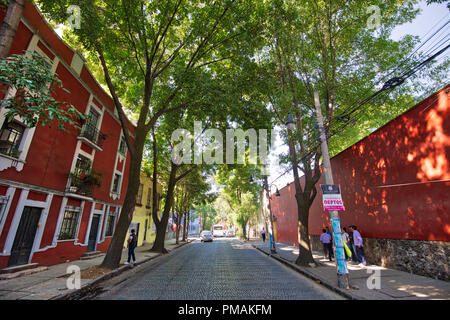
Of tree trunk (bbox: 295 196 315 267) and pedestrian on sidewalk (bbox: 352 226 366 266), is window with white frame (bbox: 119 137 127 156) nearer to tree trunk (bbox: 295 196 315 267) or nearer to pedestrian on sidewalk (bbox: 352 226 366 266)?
tree trunk (bbox: 295 196 315 267)

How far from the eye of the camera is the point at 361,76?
11.5m

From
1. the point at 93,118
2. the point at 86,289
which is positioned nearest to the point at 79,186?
the point at 93,118

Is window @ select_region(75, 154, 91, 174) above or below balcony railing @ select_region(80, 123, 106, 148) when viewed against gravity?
below

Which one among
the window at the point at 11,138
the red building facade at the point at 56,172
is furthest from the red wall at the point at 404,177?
the window at the point at 11,138

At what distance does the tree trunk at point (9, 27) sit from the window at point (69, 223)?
9.25 meters

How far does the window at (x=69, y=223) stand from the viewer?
11025 millimetres

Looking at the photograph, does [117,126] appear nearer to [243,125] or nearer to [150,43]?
[150,43]

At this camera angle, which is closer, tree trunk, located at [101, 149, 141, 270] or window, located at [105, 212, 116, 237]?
tree trunk, located at [101, 149, 141, 270]

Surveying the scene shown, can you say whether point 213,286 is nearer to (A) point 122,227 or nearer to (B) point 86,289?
(B) point 86,289

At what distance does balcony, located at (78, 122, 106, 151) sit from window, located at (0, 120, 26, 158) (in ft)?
10.5

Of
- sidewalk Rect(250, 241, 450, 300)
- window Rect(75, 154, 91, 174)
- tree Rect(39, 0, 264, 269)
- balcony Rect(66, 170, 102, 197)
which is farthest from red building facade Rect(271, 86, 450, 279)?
window Rect(75, 154, 91, 174)

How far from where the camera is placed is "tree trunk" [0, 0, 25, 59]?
442cm

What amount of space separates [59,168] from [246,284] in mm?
10189
